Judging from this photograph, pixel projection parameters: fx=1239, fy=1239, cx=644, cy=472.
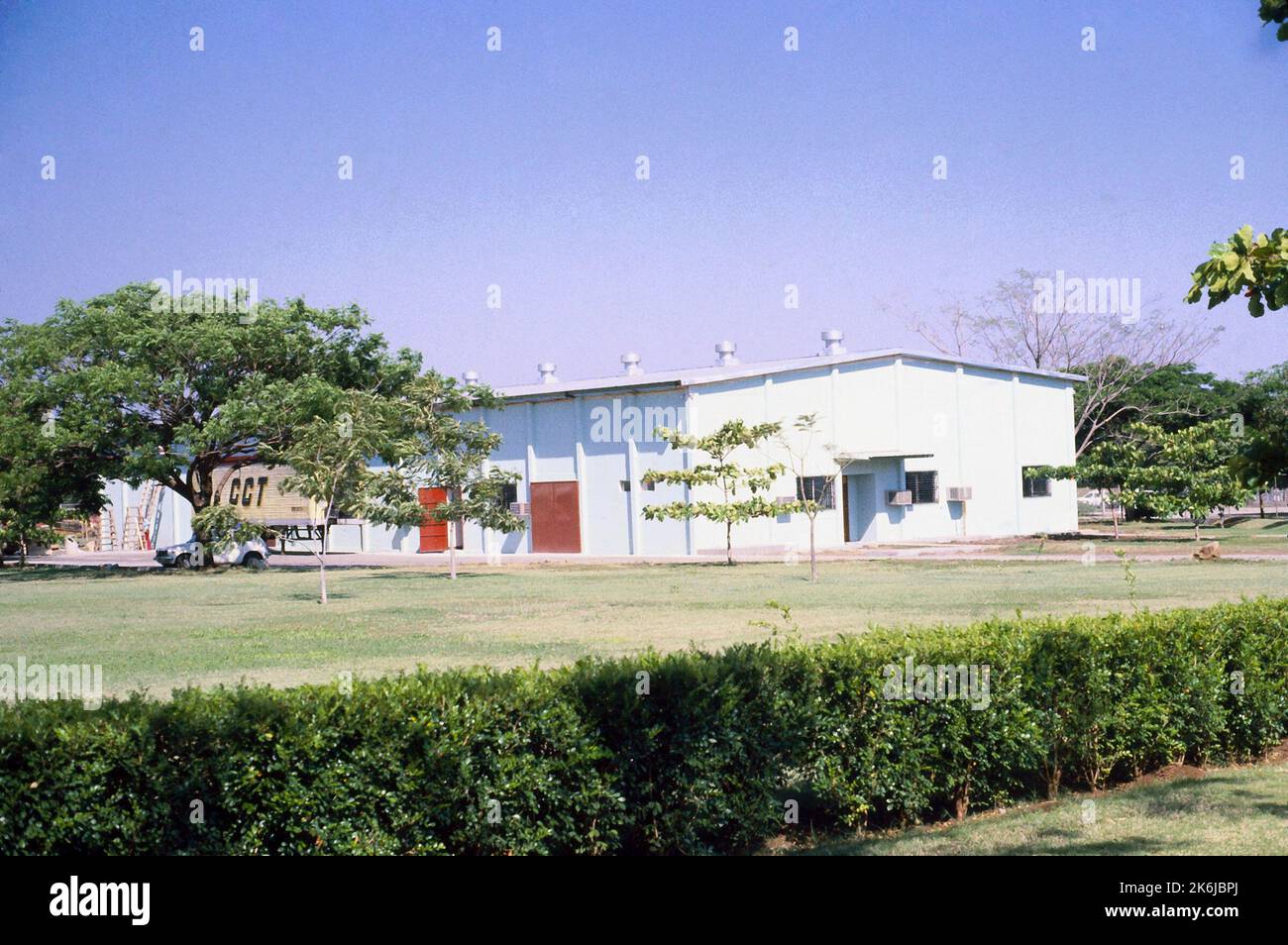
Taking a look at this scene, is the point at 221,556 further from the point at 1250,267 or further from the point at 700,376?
the point at 1250,267

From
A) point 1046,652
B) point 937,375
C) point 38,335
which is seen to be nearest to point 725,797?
point 1046,652

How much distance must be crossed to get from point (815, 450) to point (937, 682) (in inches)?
1209

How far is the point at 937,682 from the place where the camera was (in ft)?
25.6

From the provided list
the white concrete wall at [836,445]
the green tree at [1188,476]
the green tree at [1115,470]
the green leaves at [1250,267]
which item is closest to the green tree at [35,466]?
the white concrete wall at [836,445]

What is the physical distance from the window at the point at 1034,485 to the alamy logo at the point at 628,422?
15300 mm

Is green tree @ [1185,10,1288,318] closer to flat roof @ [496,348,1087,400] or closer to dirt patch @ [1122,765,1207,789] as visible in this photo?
dirt patch @ [1122,765,1207,789]

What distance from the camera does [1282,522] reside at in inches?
1957

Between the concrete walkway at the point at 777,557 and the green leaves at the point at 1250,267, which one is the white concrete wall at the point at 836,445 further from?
the green leaves at the point at 1250,267

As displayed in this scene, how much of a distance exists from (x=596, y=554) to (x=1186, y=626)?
29917 mm
